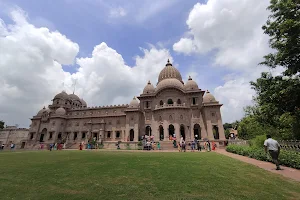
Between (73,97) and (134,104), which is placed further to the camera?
(73,97)

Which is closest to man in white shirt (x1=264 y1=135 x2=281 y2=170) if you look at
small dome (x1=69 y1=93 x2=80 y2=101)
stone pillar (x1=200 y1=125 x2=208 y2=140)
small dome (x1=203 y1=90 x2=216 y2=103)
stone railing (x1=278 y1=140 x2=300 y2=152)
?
stone railing (x1=278 y1=140 x2=300 y2=152)

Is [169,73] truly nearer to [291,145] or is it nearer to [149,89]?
[149,89]

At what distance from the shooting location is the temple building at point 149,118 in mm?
33062

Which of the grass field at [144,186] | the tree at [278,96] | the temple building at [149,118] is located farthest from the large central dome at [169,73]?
the grass field at [144,186]

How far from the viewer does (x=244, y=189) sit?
525 centimetres

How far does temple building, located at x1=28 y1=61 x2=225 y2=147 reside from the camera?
3306cm

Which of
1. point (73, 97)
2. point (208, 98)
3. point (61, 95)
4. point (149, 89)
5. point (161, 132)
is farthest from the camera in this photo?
point (73, 97)

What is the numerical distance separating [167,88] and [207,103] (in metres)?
8.71

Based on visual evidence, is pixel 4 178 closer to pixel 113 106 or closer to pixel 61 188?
pixel 61 188

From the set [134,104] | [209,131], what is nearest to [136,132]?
[134,104]

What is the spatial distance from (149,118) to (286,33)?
2807 centimetres

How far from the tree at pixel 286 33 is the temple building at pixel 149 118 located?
2025cm

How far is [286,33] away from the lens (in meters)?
12.4

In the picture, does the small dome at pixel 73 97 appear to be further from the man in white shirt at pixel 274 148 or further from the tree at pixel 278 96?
the man in white shirt at pixel 274 148
